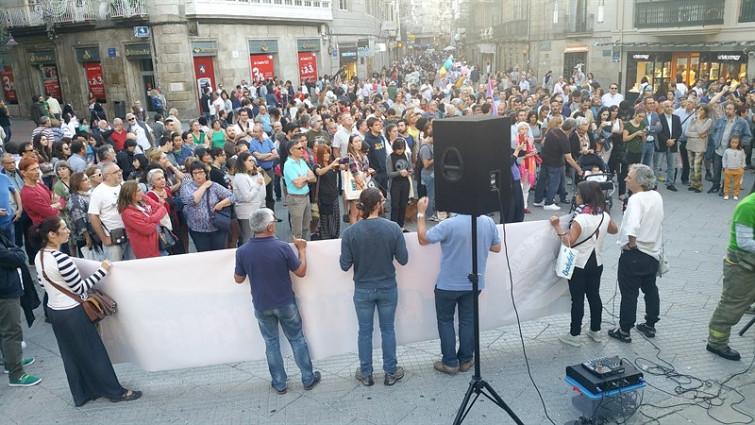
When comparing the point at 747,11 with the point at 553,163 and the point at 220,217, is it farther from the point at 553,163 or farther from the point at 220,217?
the point at 220,217

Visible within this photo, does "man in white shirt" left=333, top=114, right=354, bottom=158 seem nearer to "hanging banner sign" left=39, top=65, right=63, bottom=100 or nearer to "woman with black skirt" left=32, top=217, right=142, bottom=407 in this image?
"woman with black skirt" left=32, top=217, right=142, bottom=407

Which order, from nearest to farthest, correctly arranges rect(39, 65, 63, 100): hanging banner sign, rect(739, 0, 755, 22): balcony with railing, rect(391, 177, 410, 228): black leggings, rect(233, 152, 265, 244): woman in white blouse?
rect(233, 152, 265, 244): woman in white blouse, rect(391, 177, 410, 228): black leggings, rect(739, 0, 755, 22): balcony with railing, rect(39, 65, 63, 100): hanging banner sign

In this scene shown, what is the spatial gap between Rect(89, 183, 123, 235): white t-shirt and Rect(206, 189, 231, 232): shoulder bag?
1.00m

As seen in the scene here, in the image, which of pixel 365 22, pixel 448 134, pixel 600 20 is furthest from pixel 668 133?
pixel 365 22

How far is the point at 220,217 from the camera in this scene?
22.6ft

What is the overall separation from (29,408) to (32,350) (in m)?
1.14

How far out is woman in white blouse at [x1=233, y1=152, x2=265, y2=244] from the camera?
24.1 feet

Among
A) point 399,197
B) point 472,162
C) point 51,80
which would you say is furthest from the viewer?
point 51,80

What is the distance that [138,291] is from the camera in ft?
16.2

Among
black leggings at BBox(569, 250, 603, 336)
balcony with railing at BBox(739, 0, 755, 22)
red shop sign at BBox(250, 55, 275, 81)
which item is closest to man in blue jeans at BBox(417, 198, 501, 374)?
black leggings at BBox(569, 250, 603, 336)

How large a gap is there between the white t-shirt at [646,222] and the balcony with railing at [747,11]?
2161 cm

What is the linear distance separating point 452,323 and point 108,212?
3813 millimetres

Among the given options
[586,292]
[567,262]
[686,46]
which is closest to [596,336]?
[586,292]

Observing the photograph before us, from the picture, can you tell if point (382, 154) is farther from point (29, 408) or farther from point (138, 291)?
point (29, 408)
